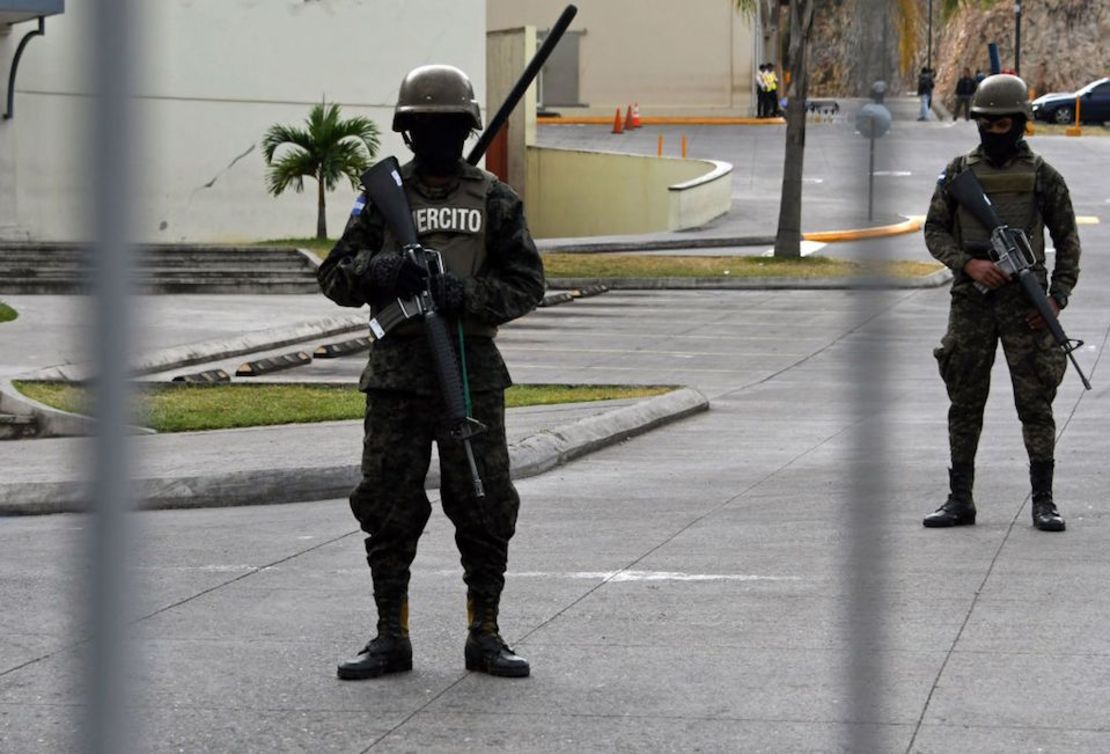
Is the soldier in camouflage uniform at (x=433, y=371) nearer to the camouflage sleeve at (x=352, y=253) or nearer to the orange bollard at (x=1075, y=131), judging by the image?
the camouflage sleeve at (x=352, y=253)

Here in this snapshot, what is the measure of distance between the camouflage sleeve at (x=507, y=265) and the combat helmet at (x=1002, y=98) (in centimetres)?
300

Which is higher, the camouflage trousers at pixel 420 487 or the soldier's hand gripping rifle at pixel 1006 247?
the soldier's hand gripping rifle at pixel 1006 247

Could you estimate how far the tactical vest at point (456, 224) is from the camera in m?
6.03

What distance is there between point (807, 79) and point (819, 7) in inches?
8.5

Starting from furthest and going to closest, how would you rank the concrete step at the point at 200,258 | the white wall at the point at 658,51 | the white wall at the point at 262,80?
the white wall at the point at 658,51, the white wall at the point at 262,80, the concrete step at the point at 200,258

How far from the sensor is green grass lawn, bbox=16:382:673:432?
13.1 meters

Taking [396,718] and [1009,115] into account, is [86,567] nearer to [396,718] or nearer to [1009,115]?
[396,718]

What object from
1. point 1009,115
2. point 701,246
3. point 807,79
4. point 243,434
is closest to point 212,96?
point 701,246

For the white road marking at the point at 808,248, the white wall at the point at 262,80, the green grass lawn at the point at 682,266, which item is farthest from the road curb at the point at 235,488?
the white road marking at the point at 808,248

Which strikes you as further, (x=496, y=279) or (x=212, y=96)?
(x=212, y=96)

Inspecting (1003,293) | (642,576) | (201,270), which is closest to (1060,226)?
(1003,293)

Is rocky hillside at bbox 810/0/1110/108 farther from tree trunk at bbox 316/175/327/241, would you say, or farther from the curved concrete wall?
tree trunk at bbox 316/175/327/241

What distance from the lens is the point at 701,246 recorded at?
112 feet

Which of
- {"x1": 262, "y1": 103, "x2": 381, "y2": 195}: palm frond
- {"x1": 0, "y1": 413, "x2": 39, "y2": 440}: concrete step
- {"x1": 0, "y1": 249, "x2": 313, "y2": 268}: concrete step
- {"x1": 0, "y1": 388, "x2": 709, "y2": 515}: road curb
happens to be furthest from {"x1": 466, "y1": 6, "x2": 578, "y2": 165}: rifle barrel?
{"x1": 262, "y1": 103, "x2": 381, "y2": 195}: palm frond
